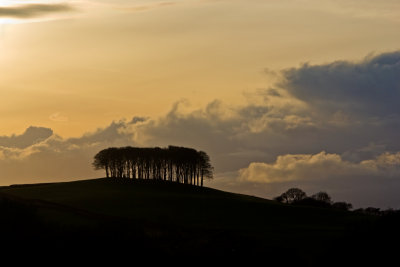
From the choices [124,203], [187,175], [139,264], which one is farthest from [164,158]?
[139,264]

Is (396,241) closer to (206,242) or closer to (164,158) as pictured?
(206,242)

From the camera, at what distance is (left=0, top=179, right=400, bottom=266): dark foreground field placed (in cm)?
5531

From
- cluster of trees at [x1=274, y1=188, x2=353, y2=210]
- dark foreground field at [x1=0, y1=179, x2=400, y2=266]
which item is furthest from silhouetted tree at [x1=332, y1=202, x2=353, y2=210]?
dark foreground field at [x1=0, y1=179, x2=400, y2=266]

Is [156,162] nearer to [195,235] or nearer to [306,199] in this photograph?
[306,199]

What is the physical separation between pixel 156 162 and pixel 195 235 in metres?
85.4

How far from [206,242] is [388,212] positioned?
1673 centimetres

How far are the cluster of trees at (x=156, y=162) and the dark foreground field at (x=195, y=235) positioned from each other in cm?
5057

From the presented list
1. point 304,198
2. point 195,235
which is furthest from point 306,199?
point 195,235

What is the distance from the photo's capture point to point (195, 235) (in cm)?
6806

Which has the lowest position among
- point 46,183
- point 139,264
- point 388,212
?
point 139,264

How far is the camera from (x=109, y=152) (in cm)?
15400

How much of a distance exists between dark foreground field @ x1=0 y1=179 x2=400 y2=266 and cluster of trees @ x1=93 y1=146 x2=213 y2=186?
50574 millimetres

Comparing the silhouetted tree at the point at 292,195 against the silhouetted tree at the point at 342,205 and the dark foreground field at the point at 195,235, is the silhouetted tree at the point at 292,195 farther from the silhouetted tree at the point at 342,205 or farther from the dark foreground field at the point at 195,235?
the dark foreground field at the point at 195,235

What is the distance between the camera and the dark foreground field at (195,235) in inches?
2178
